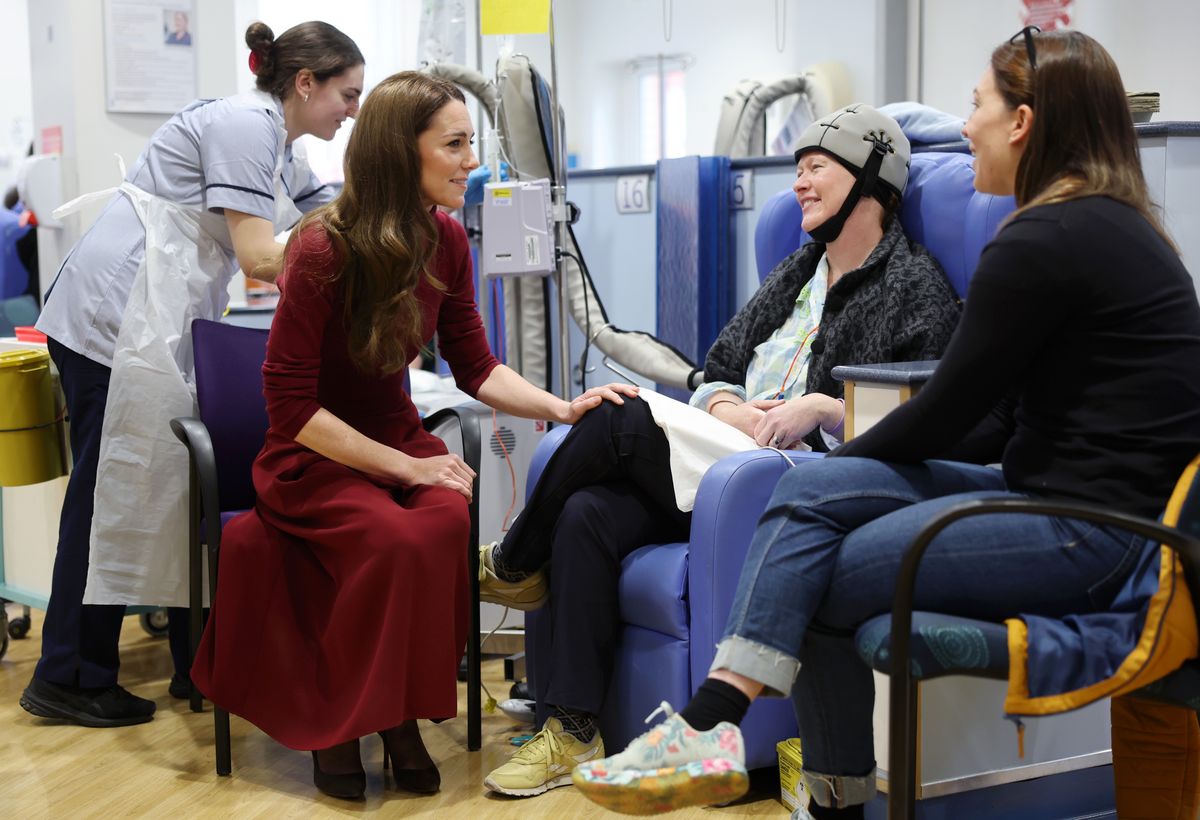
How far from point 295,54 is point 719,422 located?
1210mm

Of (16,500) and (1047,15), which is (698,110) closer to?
(1047,15)

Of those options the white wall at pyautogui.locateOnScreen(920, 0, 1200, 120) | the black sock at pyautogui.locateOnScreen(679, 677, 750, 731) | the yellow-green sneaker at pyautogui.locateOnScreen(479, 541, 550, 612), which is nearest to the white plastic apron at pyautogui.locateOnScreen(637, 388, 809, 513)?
the yellow-green sneaker at pyautogui.locateOnScreen(479, 541, 550, 612)

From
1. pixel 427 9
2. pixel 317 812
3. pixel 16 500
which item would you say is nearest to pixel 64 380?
pixel 16 500

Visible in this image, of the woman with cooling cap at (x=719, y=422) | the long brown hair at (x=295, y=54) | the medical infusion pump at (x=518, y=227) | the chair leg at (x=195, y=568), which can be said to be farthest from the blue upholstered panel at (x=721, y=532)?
the long brown hair at (x=295, y=54)

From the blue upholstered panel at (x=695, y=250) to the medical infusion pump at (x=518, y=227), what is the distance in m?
0.77

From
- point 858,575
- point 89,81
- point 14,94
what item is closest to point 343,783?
point 858,575

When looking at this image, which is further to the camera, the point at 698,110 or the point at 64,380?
the point at 698,110

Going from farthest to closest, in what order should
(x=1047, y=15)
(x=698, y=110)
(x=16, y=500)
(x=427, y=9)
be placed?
(x=698, y=110)
(x=1047, y=15)
(x=427, y=9)
(x=16, y=500)

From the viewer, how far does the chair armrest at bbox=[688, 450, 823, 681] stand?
6.78 feet

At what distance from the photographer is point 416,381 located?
128 inches

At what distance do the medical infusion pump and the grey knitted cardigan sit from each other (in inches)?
25.3

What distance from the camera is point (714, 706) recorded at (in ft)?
4.97

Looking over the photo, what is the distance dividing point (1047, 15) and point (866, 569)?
13.6 feet

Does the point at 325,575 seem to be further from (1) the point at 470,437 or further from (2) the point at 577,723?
(2) the point at 577,723
